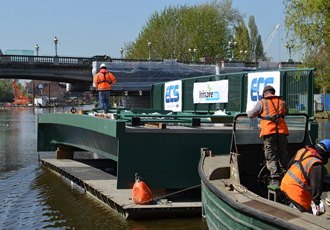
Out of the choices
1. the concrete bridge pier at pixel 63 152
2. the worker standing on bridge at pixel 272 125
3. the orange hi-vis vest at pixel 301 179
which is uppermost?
the worker standing on bridge at pixel 272 125

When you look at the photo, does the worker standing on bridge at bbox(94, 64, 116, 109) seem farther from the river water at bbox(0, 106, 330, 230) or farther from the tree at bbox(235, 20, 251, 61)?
the tree at bbox(235, 20, 251, 61)

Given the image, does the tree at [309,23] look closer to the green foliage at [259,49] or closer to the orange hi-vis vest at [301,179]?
the orange hi-vis vest at [301,179]

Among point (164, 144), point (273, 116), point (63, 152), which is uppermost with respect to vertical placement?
point (273, 116)

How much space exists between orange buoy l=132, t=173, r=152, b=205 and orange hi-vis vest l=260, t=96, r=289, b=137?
3.28 meters

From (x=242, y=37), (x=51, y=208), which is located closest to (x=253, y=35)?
(x=242, y=37)

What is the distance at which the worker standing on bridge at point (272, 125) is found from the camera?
6.74 metres

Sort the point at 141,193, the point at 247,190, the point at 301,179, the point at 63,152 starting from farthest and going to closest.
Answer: the point at 63,152
the point at 141,193
the point at 247,190
the point at 301,179

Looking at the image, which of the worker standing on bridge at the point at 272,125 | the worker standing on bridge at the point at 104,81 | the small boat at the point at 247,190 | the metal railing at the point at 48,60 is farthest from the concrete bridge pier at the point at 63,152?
the metal railing at the point at 48,60

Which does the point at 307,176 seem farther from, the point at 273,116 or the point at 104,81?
the point at 104,81

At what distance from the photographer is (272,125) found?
6.77 m

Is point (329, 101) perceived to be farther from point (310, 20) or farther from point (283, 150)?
point (283, 150)

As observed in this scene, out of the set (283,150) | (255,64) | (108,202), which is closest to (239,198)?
(283,150)

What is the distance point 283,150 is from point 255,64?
1859 inches

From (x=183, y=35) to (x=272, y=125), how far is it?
5994 centimetres
